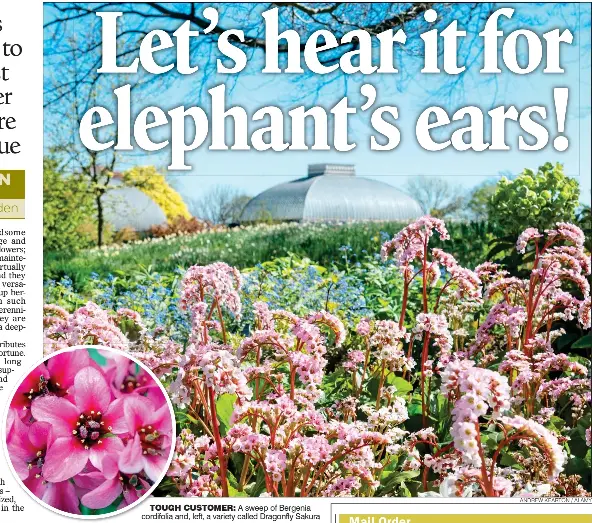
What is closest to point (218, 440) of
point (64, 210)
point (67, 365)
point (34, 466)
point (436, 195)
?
point (67, 365)

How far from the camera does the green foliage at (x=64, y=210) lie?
3223 millimetres

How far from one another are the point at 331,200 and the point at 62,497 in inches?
66.5

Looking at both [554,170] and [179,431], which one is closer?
[179,431]

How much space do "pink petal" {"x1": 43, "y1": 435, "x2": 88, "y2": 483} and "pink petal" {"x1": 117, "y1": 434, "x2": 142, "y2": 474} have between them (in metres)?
0.12

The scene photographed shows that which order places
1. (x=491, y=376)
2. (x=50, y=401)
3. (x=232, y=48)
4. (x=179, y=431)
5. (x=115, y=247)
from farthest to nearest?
(x=115, y=247)
(x=232, y=48)
(x=179, y=431)
(x=50, y=401)
(x=491, y=376)

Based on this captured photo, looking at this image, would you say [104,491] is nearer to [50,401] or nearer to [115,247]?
[50,401]

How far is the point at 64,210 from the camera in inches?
135

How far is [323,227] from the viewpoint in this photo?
3.88m

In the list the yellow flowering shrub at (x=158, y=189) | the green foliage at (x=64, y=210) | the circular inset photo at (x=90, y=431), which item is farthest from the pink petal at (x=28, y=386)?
the yellow flowering shrub at (x=158, y=189)

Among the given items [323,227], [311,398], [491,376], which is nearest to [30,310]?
[311,398]

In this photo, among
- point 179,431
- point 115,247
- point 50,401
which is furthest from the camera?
point 115,247

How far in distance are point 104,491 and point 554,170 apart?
7.46 feet

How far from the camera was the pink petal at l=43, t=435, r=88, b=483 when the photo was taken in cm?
251

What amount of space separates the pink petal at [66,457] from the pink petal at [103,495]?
111 millimetres
